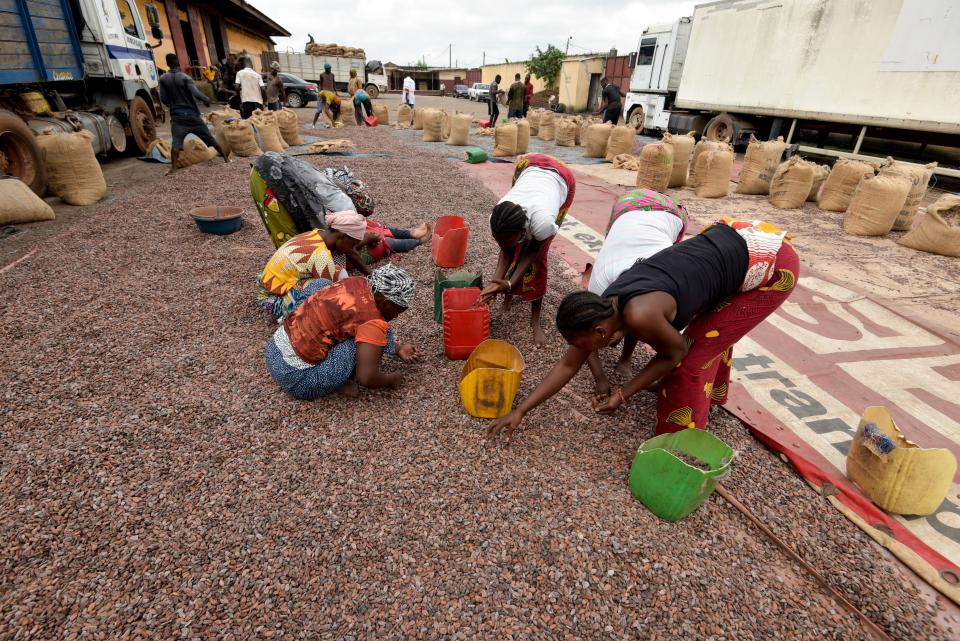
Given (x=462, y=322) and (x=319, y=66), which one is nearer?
(x=462, y=322)

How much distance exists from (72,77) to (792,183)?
28.6ft

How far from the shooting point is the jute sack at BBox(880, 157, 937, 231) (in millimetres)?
4645

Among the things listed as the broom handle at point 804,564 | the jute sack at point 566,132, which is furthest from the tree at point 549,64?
the broom handle at point 804,564

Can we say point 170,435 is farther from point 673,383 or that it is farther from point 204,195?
point 204,195

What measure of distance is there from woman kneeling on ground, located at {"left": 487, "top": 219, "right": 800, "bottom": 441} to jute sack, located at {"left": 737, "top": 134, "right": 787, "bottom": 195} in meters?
5.33

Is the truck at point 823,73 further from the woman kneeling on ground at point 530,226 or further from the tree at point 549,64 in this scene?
the tree at point 549,64

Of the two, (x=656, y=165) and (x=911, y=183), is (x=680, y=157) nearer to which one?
(x=656, y=165)

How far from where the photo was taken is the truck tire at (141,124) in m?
6.78

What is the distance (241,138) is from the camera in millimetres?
6938

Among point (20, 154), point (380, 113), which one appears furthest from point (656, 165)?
point (380, 113)

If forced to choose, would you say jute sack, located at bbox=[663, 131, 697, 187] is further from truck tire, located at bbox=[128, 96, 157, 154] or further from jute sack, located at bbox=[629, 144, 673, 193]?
truck tire, located at bbox=[128, 96, 157, 154]

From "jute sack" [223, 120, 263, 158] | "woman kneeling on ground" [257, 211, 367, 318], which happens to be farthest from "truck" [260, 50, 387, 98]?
"woman kneeling on ground" [257, 211, 367, 318]

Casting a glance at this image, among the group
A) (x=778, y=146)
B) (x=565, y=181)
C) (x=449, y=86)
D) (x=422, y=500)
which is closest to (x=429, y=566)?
(x=422, y=500)

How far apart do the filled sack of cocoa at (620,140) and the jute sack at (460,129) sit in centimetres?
279
